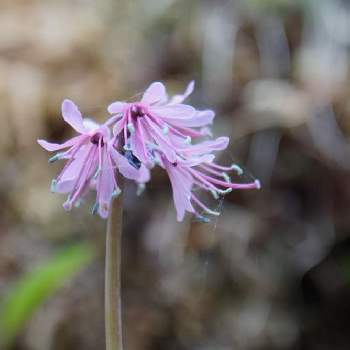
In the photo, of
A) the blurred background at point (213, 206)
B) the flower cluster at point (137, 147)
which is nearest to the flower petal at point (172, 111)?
the flower cluster at point (137, 147)

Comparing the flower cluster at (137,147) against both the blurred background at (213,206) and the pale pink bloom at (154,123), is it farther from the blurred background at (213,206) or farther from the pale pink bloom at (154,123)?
the blurred background at (213,206)

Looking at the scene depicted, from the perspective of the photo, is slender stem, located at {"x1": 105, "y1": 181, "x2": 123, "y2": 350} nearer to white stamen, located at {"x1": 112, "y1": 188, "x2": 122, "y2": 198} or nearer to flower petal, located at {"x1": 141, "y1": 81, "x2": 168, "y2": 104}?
white stamen, located at {"x1": 112, "y1": 188, "x2": 122, "y2": 198}

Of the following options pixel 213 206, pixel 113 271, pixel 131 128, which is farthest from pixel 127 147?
Result: pixel 213 206

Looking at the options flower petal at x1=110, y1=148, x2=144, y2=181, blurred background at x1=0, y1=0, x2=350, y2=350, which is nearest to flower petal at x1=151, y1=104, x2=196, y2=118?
flower petal at x1=110, y1=148, x2=144, y2=181

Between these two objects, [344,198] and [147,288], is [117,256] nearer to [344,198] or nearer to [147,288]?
[147,288]

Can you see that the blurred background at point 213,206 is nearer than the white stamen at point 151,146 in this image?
No

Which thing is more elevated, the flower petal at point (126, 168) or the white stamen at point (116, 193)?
the flower petal at point (126, 168)

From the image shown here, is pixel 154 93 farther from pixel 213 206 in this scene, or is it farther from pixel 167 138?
pixel 213 206
